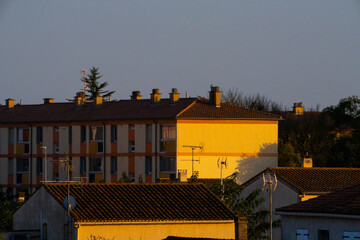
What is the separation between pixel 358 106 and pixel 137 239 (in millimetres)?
54404

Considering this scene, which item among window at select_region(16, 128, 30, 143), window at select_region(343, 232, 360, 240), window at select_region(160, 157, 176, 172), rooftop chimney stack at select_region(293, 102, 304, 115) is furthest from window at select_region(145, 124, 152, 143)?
window at select_region(343, 232, 360, 240)

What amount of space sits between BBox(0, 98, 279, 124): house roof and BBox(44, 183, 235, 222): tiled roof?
3490 cm

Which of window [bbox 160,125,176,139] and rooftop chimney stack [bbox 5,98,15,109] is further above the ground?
rooftop chimney stack [bbox 5,98,15,109]

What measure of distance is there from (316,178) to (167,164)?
24892 millimetres

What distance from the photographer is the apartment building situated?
278ft

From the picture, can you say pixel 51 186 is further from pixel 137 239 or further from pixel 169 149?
pixel 169 149

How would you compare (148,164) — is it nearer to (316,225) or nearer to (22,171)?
(22,171)

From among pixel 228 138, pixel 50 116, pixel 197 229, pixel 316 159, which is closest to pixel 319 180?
pixel 197 229

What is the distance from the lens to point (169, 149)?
85375 mm

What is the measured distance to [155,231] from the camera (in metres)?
45.4

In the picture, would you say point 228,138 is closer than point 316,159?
Yes

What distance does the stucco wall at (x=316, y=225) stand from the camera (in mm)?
41856

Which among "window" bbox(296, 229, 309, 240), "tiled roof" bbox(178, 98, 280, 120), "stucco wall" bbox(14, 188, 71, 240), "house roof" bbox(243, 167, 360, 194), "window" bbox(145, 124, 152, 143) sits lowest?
"window" bbox(296, 229, 309, 240)

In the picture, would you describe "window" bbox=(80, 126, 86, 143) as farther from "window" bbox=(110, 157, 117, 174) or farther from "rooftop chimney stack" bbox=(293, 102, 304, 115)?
"rooftop chimney stack" bbox=(293, 102, 304, 115)
